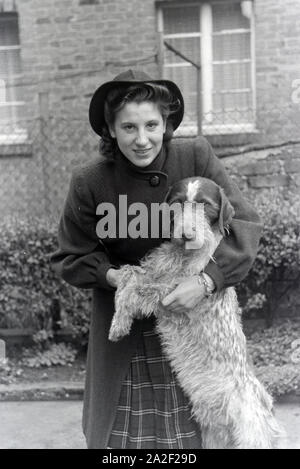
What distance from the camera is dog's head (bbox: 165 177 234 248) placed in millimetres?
2102

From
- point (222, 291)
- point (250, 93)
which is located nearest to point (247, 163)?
point (250, 93)

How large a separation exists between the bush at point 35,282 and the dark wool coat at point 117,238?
2.29 metres


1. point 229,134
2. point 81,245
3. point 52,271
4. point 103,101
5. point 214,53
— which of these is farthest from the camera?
point 214,53

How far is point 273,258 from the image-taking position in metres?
4.57

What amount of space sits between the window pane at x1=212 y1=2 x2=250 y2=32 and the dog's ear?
15.8ft

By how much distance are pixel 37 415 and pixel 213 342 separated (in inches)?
89.6

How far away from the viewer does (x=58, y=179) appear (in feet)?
20.9

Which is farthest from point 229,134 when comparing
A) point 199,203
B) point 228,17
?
point 199,203

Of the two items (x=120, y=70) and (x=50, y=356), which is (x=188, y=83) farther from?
(x=50, y=356)

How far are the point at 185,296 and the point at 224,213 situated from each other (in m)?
0.33

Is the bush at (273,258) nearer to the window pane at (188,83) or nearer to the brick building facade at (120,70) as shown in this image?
the brick building facade at (120,70)

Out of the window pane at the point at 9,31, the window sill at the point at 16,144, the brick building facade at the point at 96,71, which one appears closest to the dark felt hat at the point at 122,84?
the brick building facade at the point at 96,71

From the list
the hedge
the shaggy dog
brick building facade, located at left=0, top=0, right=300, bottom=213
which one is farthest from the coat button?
brick building facade, located at left=0, top=0, right=300, bottom=213

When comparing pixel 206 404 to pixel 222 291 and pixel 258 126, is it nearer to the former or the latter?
pixel 222 291
